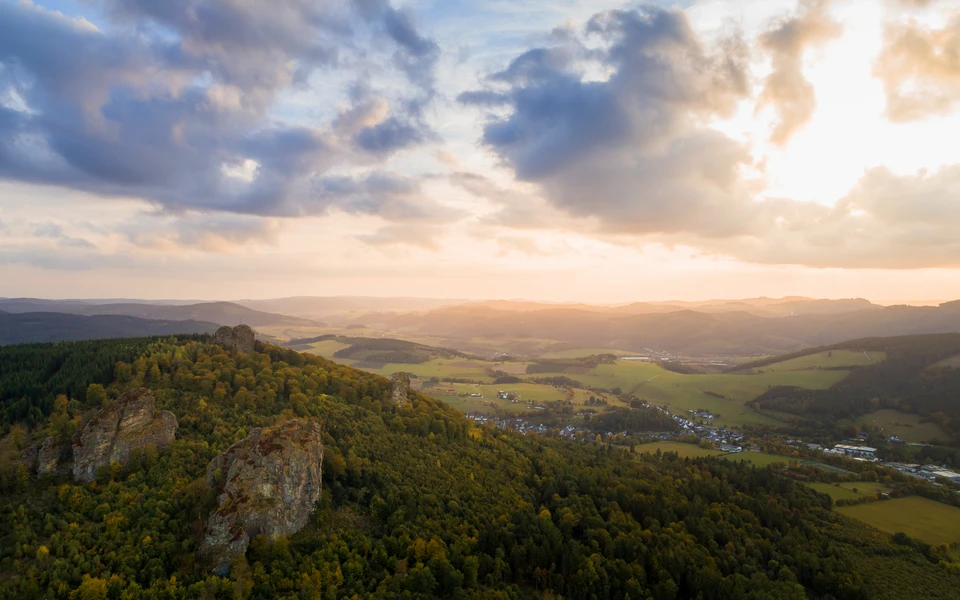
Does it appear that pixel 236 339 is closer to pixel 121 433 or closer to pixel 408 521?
pixel 121 433

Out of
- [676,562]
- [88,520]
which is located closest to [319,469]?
[88,520]

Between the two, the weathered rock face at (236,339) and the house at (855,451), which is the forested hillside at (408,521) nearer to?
the weathered rock face at (236,339)

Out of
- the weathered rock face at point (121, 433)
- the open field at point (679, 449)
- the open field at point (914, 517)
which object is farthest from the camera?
the open field at point (679, 449)

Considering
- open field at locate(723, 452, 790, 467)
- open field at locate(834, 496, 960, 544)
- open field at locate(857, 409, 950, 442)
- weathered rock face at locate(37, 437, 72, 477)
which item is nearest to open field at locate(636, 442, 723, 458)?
open field at locate(723, 452, 790, 467)

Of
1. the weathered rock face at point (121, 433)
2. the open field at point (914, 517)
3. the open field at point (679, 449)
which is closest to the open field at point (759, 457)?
the open field at point (679, 449)

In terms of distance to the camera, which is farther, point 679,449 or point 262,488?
point 679,449

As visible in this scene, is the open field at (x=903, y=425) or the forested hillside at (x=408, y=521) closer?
the forested hillside at (x=408, y=521)

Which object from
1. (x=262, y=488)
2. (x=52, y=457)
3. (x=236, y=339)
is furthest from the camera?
(x=236, y=339)

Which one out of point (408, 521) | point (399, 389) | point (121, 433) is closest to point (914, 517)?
point (408, 521)
